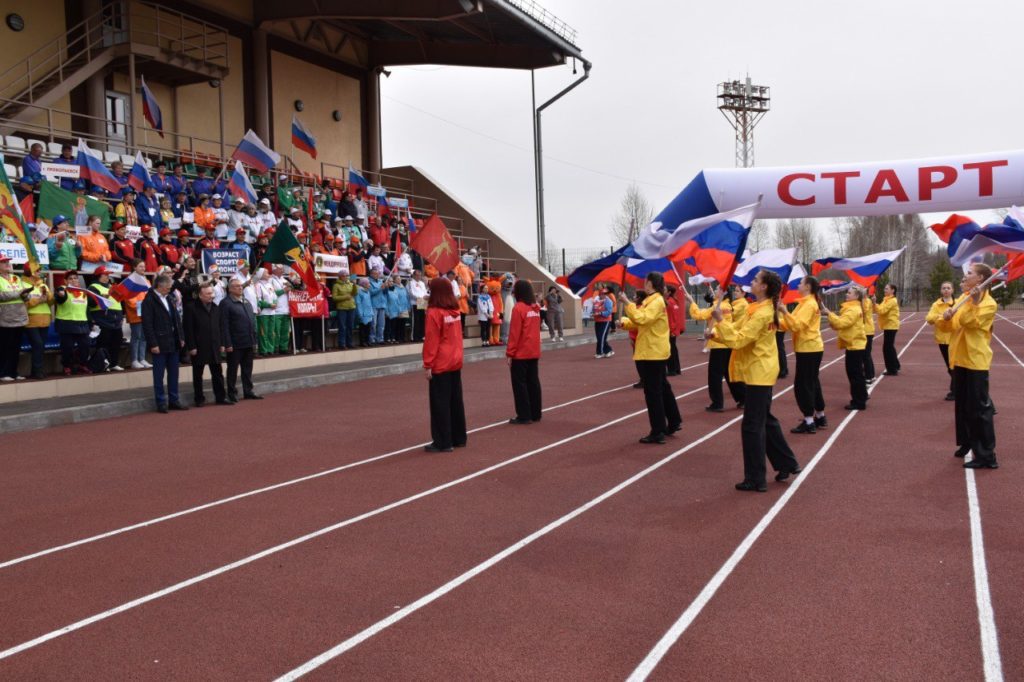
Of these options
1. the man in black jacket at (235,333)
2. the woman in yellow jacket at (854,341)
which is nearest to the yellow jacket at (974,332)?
the woman in yellow jacket at (854,341)

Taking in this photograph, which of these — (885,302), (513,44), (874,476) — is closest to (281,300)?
(885,302)

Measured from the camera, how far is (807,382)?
33.6 feet

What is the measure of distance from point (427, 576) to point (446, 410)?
4.16m

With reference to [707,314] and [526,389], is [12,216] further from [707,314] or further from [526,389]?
[707,314]

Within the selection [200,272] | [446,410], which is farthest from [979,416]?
[200,272]

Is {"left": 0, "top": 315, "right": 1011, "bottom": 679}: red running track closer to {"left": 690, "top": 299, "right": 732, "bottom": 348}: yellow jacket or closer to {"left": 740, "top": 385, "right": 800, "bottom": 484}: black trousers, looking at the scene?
{"left": 740, "top": 385, "right": 800, "bottom": 484}: black trousers

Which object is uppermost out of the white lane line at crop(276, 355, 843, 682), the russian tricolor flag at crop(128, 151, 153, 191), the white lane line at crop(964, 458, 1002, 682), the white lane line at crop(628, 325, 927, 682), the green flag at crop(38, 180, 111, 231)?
the russian tricolor flag at crop(128, 151, 153, 191)

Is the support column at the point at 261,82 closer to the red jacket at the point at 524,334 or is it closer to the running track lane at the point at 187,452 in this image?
the running track lane at the point at 187,452

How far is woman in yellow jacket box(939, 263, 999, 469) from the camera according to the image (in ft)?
26.2

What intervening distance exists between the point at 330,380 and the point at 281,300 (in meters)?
2.36

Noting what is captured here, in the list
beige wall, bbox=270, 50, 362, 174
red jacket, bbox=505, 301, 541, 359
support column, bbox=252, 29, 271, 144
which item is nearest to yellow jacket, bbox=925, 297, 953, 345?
red jacket, bbox=505, 301, 541, 359

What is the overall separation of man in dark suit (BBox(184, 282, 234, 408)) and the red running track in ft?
17.0

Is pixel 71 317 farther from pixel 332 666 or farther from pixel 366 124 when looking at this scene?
pixel 366 124

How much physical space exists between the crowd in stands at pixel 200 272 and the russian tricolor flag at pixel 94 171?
183 millimetres
